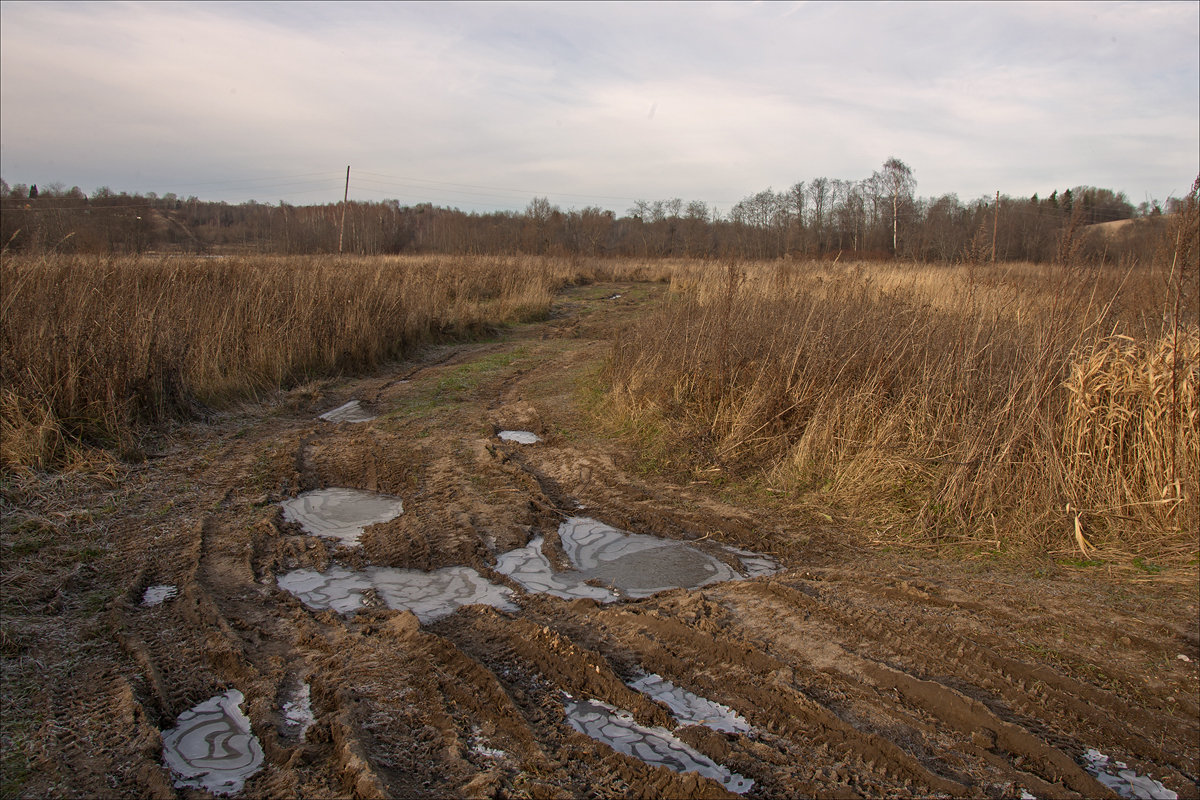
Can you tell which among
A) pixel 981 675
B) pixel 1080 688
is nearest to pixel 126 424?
pixel 981 675

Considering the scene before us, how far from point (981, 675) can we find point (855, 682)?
1.74 feet

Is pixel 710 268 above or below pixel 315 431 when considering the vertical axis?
above

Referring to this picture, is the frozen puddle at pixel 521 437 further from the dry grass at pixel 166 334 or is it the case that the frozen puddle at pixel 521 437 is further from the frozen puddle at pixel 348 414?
the dry grass at pixel 166 334

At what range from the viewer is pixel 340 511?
471 centimetres

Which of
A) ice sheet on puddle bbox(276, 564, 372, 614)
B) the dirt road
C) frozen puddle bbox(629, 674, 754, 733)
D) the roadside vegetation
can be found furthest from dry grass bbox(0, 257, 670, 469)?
frozen puddle bbox(629, 674, 754, 733)

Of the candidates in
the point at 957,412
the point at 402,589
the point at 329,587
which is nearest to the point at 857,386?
the point at 957,412

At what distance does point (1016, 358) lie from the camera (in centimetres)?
495

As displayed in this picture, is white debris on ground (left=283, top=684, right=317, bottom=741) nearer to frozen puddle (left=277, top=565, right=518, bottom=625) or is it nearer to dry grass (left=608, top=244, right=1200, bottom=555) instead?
frozen puddle (left=277, top=565, right=518, bottom=625)

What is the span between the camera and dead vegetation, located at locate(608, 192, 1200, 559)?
409cm

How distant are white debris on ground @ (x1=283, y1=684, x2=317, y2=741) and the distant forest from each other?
5831mm

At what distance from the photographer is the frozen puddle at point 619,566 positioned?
364 centimetres

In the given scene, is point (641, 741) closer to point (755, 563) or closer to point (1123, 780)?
point (1123, 780)

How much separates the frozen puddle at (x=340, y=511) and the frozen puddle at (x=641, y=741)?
7.28ft

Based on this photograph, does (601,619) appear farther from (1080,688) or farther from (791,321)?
(791,321)
